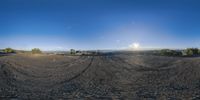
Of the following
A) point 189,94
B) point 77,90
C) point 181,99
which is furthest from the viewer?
point 77,90

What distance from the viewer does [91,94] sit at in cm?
1257

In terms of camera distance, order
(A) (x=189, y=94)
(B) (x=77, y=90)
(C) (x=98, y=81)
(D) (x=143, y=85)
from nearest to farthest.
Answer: (A) (x=189, y=94), (B) (x=77, y=90), (D) (x=143, y=85), (C) (x=98, y=81)

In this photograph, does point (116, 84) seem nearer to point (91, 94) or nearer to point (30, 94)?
point (91, 94)

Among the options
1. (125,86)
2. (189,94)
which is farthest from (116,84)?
(189,94)

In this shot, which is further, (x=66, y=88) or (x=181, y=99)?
(x=66, y=88)

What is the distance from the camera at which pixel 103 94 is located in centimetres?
1252

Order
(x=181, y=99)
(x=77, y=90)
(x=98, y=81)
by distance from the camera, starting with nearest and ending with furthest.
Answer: (x=181, y=99) → (x=77, y=90) → (x=98, y=81)

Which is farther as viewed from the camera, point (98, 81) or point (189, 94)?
point (98, 81)

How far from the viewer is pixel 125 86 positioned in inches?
576

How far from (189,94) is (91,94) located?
5159 millimetres

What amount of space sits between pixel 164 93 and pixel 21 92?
783cm

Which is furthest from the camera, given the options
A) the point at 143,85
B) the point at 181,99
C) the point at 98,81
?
the point at 98,81

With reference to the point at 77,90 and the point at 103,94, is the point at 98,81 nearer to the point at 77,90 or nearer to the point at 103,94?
the point at 77,90

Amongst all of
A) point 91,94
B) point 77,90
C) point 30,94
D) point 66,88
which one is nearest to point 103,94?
point 91,94
